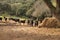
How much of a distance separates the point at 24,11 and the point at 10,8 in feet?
7.08

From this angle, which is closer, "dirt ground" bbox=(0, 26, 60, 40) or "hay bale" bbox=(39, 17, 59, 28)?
"dirt ground" bbox=(0, 26, 60, 40)

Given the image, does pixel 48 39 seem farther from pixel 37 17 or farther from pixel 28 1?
pixel 28 1

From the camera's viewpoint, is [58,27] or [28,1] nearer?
[58,27]

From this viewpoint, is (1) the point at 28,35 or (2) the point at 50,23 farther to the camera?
(2) the point at 50,23

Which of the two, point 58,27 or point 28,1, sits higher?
point 28,1

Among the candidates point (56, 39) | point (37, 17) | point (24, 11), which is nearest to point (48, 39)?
point (56, 39)

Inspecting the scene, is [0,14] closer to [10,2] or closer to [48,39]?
[10,2]

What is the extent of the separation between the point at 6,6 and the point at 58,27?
12501 mm

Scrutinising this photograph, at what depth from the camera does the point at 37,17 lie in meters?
20.8

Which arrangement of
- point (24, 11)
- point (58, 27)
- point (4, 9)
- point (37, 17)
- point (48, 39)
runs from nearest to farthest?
point (48, 39), point (58, 27), point (37, 17), point (24, 11), point (4, 9)

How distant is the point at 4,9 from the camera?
2625 centimetres

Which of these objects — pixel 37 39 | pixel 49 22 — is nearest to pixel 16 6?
pixel 49 22

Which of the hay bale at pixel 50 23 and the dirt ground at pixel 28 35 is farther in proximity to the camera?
the hay bale at pixel 50 23

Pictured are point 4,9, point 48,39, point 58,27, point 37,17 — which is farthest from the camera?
point 4,9
